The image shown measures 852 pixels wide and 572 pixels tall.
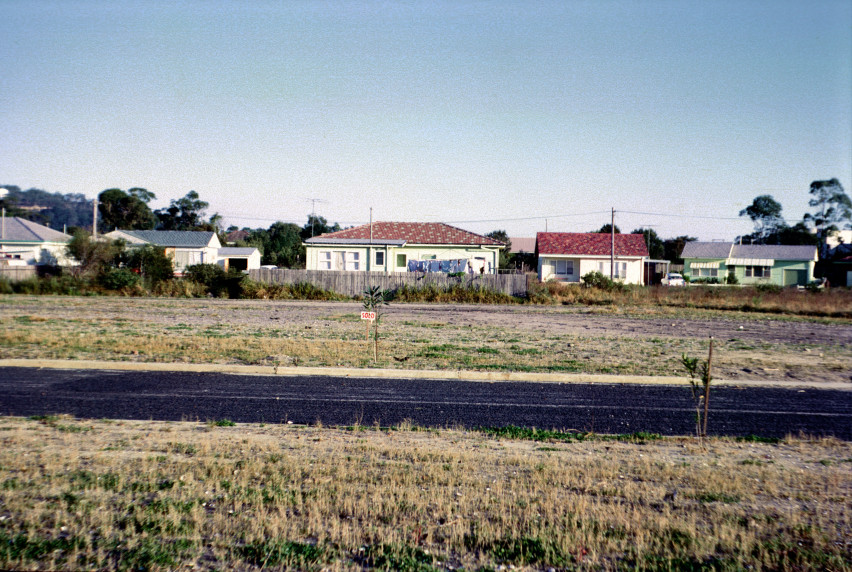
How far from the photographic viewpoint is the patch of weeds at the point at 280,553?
14.5 feet

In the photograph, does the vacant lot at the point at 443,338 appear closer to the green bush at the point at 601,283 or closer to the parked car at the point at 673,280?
the green bush at the point at 601,283

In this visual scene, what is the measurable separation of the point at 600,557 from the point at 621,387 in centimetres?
→ 854

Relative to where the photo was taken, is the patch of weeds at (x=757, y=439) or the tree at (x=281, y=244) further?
the tree at (x=281, y=244)

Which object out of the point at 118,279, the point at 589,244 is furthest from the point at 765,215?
the point at 118,279

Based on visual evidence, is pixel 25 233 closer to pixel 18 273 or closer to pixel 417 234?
pixel 18 273

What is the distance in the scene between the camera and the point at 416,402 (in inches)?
431

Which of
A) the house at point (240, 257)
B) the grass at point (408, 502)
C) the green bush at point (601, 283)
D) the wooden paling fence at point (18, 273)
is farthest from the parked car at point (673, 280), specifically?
the grass at point (408, 502)

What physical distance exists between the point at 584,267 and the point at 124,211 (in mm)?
66236

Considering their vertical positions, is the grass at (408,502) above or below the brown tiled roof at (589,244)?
below

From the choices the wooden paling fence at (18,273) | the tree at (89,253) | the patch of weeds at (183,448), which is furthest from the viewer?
the tree at (89,253)

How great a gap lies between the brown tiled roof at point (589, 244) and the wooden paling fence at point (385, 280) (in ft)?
64.5

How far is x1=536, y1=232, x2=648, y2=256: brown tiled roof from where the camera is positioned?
2219 inches

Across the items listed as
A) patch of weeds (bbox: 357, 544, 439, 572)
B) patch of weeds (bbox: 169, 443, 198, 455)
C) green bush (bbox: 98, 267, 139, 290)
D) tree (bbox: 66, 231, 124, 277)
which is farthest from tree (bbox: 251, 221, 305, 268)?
patch of weeds (bbox: 357, 544, 439, 572)

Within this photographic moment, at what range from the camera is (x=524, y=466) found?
23.0 feet
